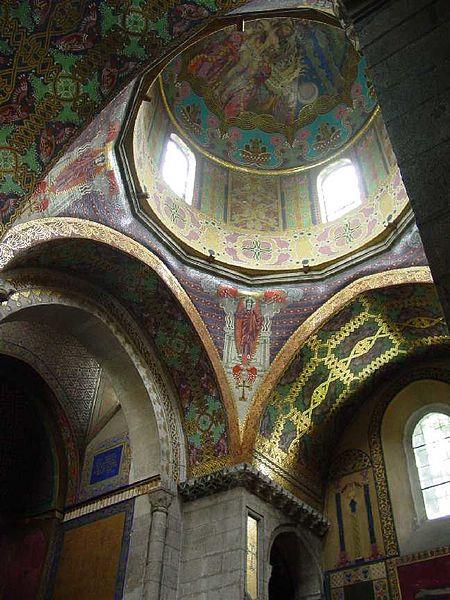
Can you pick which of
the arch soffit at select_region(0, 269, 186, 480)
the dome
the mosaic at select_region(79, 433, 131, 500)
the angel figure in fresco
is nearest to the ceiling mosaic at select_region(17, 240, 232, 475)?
the arch soffit at select_region(0, 269, 186, 480)

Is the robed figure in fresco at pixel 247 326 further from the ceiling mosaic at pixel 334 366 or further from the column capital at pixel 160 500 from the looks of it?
the column capital at pixel 160 500

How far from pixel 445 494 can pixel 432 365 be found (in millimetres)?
2112

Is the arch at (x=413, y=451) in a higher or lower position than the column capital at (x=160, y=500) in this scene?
higher

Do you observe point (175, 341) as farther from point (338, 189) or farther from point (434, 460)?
point (434, 460)

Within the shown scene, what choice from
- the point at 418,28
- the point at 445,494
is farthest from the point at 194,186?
the point at 418,28

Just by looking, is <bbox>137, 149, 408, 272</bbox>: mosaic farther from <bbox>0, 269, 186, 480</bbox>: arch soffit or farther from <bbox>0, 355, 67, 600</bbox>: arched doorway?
<bbox>0, 355, 67, 600</bbox>: arched doorway

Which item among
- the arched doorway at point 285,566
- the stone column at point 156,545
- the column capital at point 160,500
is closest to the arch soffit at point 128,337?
the column capital at point 160,500

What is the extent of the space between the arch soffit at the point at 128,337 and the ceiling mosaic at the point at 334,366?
1.38 metres

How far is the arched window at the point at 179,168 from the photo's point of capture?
1121 centimetres

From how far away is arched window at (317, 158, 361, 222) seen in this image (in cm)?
1128

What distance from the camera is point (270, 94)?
1231 centimetres

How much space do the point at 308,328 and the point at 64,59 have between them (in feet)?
18.5

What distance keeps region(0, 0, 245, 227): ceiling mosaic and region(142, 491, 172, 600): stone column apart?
4754 mm

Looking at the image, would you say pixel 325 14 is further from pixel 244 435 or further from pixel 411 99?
pixel 244 435
